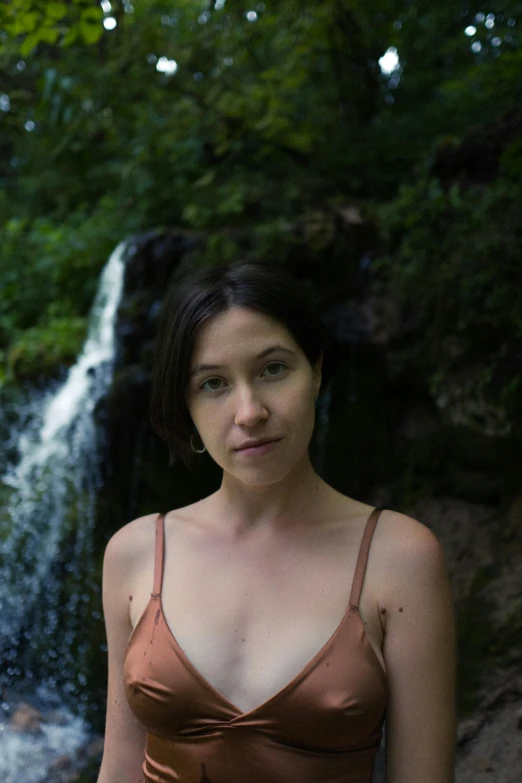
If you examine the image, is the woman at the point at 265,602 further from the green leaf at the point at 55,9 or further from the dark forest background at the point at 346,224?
the green leaf at the point at 55,9

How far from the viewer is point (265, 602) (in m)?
1.39

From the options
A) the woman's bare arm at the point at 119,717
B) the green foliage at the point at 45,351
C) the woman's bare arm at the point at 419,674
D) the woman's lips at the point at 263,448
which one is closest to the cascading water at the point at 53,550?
the green foliage at the point at 45,351

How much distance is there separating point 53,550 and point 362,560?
369 centimetres

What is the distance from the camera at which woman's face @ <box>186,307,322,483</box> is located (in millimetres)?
1337

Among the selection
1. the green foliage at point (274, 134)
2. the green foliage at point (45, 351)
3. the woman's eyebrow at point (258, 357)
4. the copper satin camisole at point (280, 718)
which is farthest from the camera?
the green foliage at point (45, 351)

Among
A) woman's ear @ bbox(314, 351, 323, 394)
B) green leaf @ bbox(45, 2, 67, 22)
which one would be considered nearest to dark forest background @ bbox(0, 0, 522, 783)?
green leaf @ bbox(45, 2, 67, 22)

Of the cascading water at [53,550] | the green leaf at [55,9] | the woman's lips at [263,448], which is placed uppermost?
the green leaf at [55,9]

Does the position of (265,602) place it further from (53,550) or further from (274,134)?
(274,134)

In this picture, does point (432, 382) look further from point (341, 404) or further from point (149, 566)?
point (149, 566)

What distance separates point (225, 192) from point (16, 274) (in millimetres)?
2751

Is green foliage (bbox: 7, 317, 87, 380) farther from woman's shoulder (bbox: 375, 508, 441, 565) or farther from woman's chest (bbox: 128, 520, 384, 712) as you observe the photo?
woman's shoulder (bbox: 375, 508, 441, 565)

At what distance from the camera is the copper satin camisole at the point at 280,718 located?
1.24 metres

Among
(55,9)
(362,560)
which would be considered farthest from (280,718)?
(55,9)

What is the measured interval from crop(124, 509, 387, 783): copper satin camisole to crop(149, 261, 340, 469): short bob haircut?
1.41 feet
